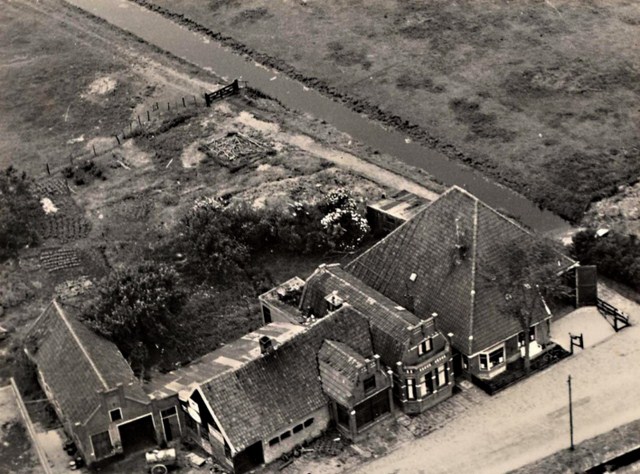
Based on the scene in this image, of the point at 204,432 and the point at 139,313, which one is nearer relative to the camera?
the point at 204,432

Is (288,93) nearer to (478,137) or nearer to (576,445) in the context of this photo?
(478,137)

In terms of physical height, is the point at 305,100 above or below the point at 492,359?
above

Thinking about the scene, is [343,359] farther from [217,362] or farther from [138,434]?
[138,434]

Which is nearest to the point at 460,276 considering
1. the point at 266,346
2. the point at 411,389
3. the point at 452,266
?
the point at 452,266

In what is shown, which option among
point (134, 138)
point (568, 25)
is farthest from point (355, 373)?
point (568, 25)

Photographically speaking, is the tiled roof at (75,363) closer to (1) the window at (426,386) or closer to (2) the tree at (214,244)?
(2) the tree at (214,244)

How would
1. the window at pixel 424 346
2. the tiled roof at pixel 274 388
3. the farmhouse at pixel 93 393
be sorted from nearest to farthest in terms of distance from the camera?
the tiled roof at pixel 274 388, the farmhouse at pixel 93 393, the window at pixel 424 346

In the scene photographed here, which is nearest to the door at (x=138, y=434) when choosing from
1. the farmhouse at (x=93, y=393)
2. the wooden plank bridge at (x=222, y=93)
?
the farmhouse at (x=93, y=393)
